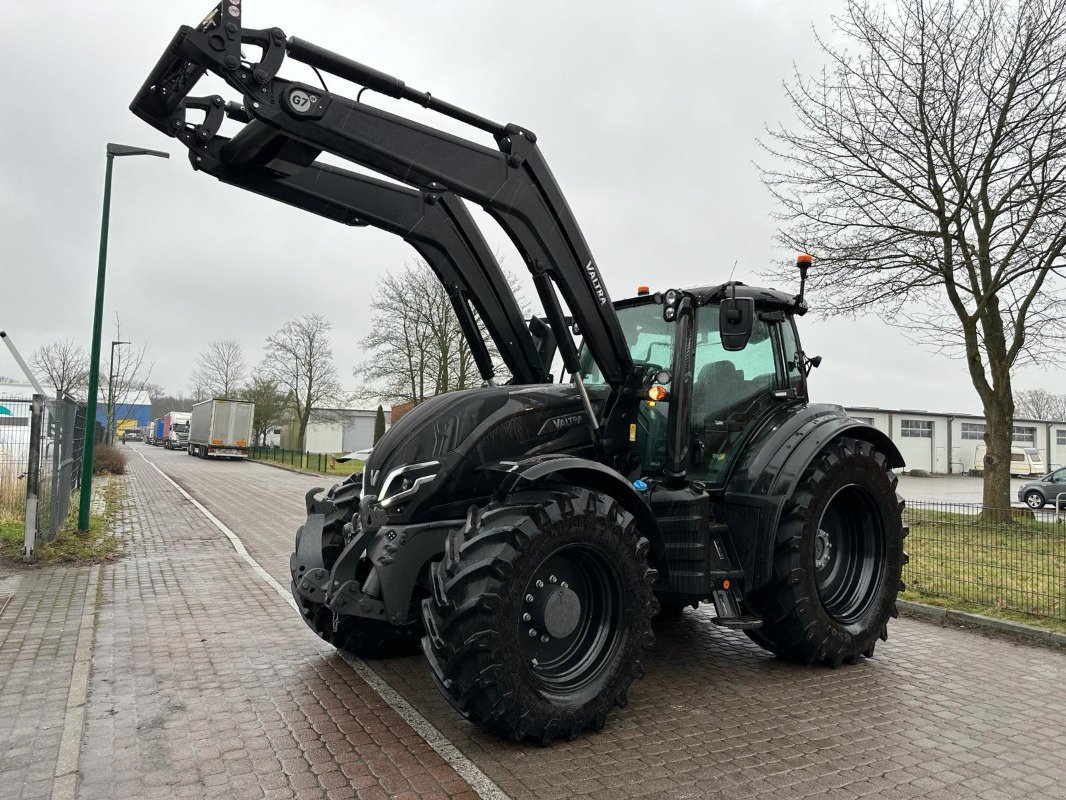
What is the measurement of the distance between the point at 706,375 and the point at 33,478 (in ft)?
27.2

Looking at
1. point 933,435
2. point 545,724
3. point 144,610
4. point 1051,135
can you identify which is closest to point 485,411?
point 545,724

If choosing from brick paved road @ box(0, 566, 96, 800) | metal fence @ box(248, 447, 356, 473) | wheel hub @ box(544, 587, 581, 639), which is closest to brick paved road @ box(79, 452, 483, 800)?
brick paved road @ box(0, 566, 96, 800)

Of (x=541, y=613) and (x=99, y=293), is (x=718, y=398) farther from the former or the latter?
(x=99, y=293)

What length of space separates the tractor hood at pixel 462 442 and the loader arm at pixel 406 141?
43 cm

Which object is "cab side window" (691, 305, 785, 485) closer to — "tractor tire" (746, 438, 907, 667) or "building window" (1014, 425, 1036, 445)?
"tractor tire" (746, 438, 907, 667)

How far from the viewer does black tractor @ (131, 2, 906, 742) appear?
4.00 meters

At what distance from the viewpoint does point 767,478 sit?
5.38 meters

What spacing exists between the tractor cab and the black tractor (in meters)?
0.02

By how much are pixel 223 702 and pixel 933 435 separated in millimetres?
54307

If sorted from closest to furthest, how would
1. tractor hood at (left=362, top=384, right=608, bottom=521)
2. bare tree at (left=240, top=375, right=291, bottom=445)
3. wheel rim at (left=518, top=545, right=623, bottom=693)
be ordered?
wheel rim at (left=518, top=545, right=623, bottom=693), tractor hood at (left=362, top=384, right=608, bottom=521), bare tree at (left=240, top=375, right=291, bottom=445)

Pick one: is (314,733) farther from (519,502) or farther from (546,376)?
(546,376)

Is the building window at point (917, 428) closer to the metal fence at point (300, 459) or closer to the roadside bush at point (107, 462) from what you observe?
the metal fence at point (300, 459)

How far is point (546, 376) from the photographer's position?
Answer: 6.22 metres

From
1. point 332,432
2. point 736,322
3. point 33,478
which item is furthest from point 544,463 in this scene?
point 332,432
